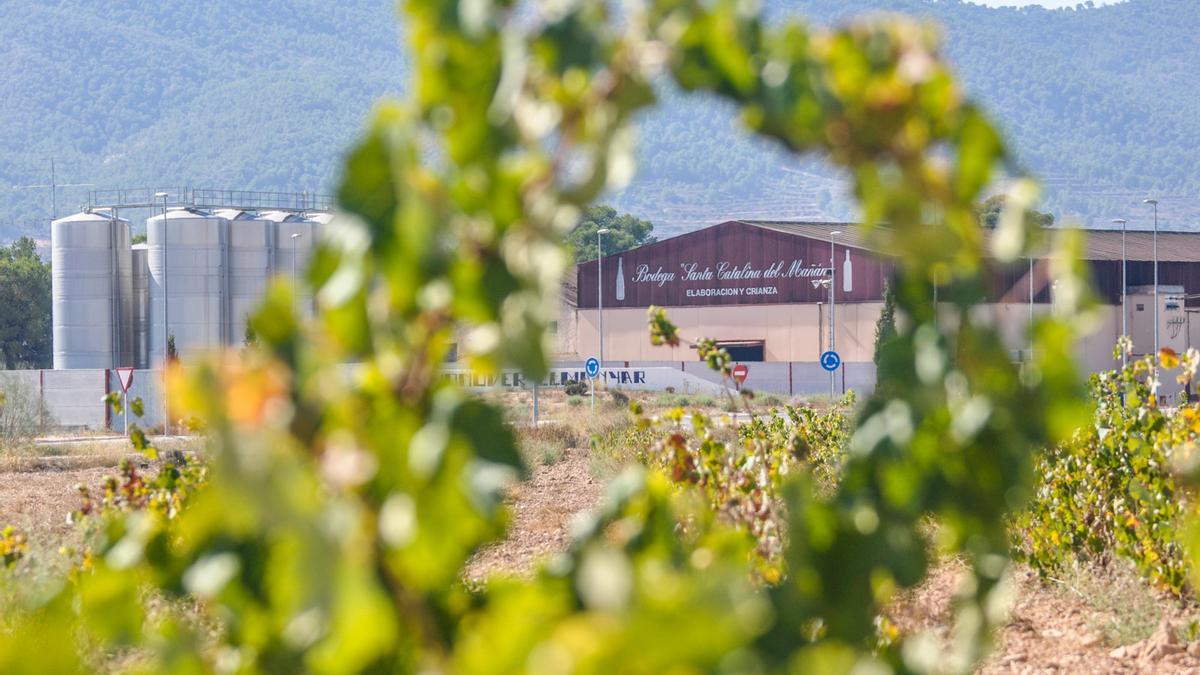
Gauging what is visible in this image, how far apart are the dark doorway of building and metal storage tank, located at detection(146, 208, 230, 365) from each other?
19.0 m

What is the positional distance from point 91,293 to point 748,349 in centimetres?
2479

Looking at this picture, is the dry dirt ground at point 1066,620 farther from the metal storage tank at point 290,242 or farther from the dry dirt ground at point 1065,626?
the metal storage tank at point 290,242

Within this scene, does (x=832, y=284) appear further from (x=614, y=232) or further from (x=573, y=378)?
(x=614, y=232)

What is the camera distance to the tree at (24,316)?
231 feet

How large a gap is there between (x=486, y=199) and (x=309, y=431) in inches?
9.2

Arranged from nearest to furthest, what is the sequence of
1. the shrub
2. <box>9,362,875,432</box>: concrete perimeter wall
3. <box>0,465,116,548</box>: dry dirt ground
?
<box>0,465,116,548</box>: dry dirt ground < the shrub < <box>9,362,875,432</box>: concrete perimeter wall

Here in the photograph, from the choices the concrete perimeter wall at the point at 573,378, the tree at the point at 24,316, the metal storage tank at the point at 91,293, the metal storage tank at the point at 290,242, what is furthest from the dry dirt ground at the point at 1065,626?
the tree at the point at 24,316

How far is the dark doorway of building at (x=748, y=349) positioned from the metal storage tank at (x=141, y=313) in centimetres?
2160

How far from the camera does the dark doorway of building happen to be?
55.4 m

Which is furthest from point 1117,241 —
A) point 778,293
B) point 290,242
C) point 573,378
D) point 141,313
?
point 141,313

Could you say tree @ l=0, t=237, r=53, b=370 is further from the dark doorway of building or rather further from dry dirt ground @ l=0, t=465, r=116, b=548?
dry dirt ground @ l=0, t=465, r=116, b=548

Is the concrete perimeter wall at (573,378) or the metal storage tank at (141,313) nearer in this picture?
the concrete perimeter wall at (573,378)

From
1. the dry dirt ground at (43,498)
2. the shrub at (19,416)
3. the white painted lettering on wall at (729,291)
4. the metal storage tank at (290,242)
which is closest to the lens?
the dry dirt ground at (43,498)

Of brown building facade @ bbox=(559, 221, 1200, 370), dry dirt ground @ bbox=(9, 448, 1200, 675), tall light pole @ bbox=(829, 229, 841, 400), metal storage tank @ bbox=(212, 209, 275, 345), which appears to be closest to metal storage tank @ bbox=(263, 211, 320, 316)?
metal storage tank @ bbox=(212, 209, 275, 345)
